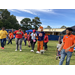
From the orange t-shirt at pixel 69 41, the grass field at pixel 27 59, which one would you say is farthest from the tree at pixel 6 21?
the orange t-shirt at pixel 69 41

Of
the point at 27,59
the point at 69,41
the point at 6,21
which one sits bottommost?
the point at 27,59

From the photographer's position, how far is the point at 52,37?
21.1 meters

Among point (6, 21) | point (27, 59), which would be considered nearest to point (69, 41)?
point (27, 59)

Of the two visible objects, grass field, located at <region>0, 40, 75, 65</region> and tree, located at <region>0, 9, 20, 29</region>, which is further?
tree, located at <region>0, 9, 20, 29</region>

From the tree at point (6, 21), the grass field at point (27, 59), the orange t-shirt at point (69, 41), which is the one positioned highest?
the tree at point (6, 21)

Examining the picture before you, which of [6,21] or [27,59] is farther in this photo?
[6,21]

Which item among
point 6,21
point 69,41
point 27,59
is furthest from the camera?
point 6,21

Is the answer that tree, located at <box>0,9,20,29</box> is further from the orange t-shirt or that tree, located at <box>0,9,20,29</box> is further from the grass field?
the orange t-shirt

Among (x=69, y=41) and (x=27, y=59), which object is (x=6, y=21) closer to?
(x=27, y=59)

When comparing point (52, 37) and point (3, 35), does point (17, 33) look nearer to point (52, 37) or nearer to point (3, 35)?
point (3, 35)

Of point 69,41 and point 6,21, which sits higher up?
point 6,21

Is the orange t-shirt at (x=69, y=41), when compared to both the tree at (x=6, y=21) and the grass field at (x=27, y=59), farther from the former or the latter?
the tree at (x=6, y=21)

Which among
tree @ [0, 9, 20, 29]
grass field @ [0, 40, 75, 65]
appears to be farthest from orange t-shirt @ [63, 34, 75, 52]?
tree @ [0, 9, 20, 29]

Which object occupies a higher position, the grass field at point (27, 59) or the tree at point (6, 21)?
the tree at point (6, 21)
